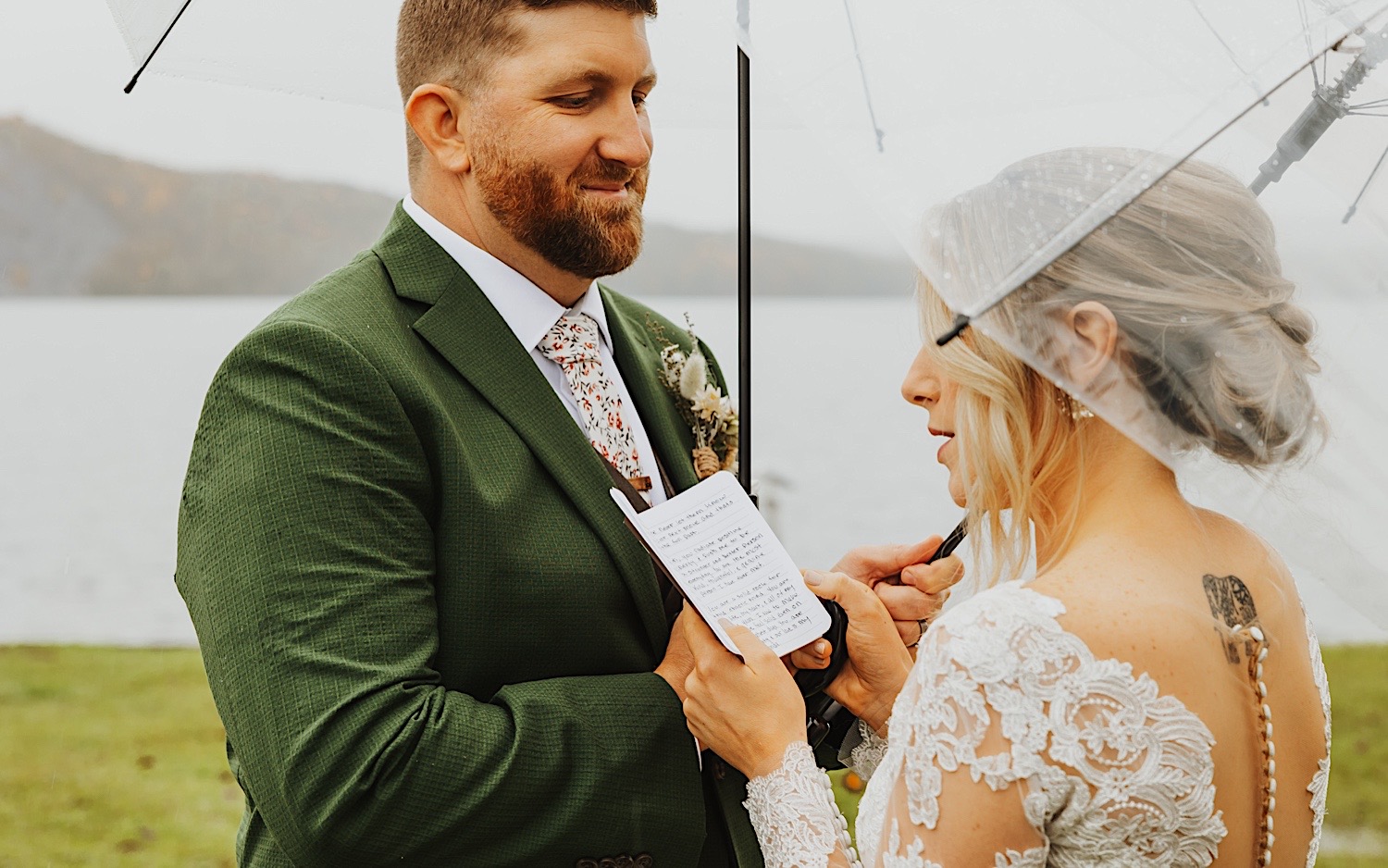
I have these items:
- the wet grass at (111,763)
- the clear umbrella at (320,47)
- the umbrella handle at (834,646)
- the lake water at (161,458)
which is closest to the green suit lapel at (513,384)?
the umbrella handle at (834,646)

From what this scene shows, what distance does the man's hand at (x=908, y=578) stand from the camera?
221 cm

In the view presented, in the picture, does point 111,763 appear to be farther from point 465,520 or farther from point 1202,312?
point 1202,312

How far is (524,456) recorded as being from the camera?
2.05m

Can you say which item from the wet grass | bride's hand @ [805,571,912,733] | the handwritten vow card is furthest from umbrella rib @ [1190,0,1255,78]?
the wet grass

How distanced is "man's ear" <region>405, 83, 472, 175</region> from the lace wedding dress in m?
1.23

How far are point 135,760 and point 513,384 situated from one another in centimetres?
540

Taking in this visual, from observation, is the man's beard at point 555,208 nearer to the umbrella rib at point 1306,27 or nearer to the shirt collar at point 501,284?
the shirt collar at point 501,284

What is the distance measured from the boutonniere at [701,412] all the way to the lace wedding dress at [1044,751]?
95 centimetres

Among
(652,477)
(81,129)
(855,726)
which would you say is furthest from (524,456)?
(81,129)

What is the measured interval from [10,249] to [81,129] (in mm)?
1121

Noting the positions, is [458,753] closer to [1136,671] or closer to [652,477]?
[652,477]

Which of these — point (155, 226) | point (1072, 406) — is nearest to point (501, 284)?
point (1072, 406)

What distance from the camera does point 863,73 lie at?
1498 mm

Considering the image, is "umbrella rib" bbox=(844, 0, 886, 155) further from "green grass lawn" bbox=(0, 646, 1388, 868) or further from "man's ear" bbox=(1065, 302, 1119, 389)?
"green grass lawn" bbox=(0, 646, 1388, 868)
